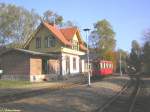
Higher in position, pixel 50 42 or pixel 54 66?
pixel 50 42

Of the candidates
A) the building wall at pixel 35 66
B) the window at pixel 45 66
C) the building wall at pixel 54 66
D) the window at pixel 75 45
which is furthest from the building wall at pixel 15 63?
the window at pixel 75 45

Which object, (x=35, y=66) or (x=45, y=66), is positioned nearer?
(x=35, y=66)

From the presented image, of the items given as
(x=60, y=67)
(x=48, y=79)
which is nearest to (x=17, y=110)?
(x=48, y=79)

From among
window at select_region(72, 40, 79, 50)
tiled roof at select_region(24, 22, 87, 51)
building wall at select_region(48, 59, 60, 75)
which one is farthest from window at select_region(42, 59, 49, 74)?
window at select_region(72, 40, 79, 50)

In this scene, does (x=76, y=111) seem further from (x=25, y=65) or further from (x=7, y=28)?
(x=7, y=28)

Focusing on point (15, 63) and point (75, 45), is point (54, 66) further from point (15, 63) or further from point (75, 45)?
point (75, 45)

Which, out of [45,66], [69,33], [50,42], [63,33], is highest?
[63,33]

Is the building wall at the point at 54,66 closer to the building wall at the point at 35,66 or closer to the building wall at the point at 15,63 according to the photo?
the building wall at the point at 35,66

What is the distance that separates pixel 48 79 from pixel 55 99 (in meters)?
27.7

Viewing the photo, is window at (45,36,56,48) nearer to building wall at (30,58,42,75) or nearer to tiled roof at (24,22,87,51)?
tiled roof at (24,22,87,51)

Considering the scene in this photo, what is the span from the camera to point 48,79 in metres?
48.9

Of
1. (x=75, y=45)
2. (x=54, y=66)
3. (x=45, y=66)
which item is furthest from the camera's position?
(x=75, y=45)

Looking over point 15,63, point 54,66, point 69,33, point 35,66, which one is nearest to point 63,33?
point 69,33

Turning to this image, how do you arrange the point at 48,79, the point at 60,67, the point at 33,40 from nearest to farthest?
1. the point at 48,79
2. the point at 60,67
3. the point at 33,40
